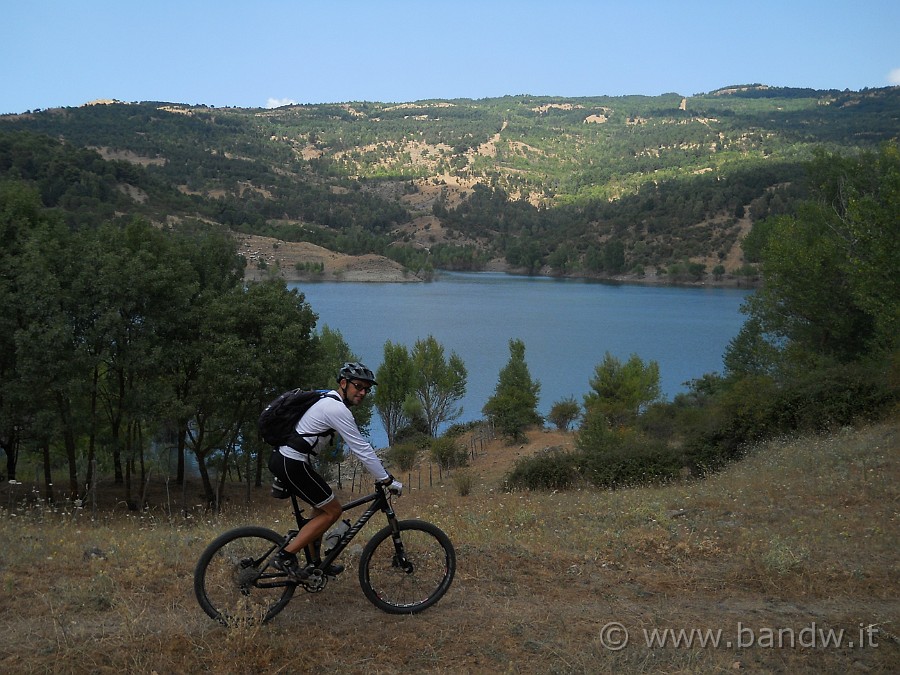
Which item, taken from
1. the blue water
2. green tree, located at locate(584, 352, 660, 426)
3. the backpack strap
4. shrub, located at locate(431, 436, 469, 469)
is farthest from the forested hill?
the backpack strap

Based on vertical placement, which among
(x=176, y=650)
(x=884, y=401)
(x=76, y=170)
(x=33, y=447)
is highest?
(x=76, y=170)

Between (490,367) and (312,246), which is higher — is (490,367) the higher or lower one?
the lower one

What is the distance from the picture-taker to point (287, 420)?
443cm

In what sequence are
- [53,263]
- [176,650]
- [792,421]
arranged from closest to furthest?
[176,650] < [53,263] < [792,421]

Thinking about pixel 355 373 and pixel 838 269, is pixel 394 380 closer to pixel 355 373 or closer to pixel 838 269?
pixel 838 269

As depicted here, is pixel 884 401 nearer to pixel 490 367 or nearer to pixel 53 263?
pixel 53 263

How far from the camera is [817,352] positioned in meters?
28.3

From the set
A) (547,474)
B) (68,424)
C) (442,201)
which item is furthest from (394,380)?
(442,201)

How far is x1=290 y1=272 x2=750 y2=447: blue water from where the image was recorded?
51.8 m

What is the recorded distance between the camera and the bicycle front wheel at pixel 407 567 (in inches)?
189

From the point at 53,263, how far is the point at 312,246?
97.4 metres

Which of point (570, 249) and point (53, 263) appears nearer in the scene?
point (53, 263)

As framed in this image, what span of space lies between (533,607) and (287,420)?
2.26m

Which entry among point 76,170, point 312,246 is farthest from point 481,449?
point 312,246
